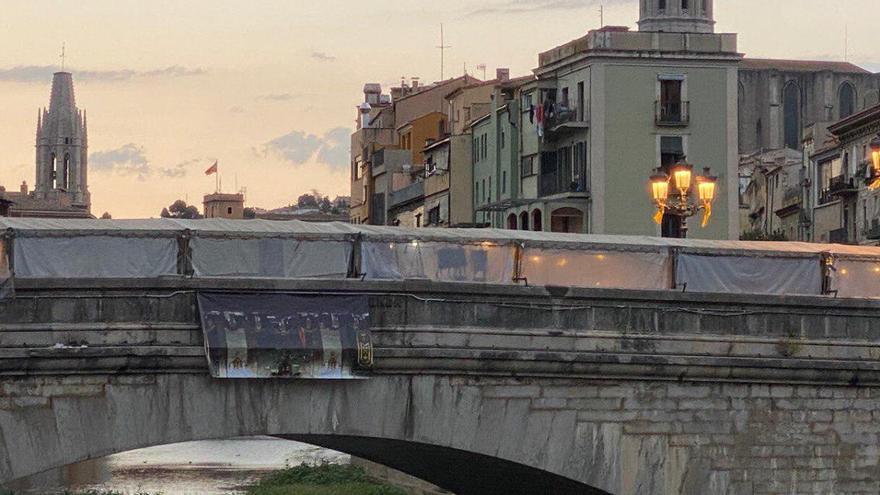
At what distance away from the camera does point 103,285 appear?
21.5 meters

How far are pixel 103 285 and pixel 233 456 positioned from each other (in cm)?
5585

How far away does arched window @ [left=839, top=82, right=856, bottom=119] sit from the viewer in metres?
128

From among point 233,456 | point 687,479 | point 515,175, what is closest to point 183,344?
point 687,479

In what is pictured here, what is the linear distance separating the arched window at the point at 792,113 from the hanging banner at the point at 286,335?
106602mm

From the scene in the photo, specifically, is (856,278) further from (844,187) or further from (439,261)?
(844,187)

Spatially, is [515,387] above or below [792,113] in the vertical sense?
below

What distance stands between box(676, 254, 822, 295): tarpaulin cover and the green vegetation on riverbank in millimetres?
25659

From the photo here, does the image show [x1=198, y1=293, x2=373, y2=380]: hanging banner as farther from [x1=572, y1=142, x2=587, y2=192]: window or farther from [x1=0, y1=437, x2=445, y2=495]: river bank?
[x1=572, y1=142, x2=587, y2=192]: window

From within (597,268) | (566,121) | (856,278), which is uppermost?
(566,121)

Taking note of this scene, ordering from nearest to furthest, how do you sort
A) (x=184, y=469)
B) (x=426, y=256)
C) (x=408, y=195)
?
(x=426, y=256)
(x=184, y=469)
(x=408, y=195)

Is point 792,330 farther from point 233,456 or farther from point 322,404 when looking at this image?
point 233,456

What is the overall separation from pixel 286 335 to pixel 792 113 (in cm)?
10897

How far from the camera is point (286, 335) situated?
72.6ft

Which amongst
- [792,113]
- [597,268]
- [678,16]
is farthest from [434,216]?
[597,268]
